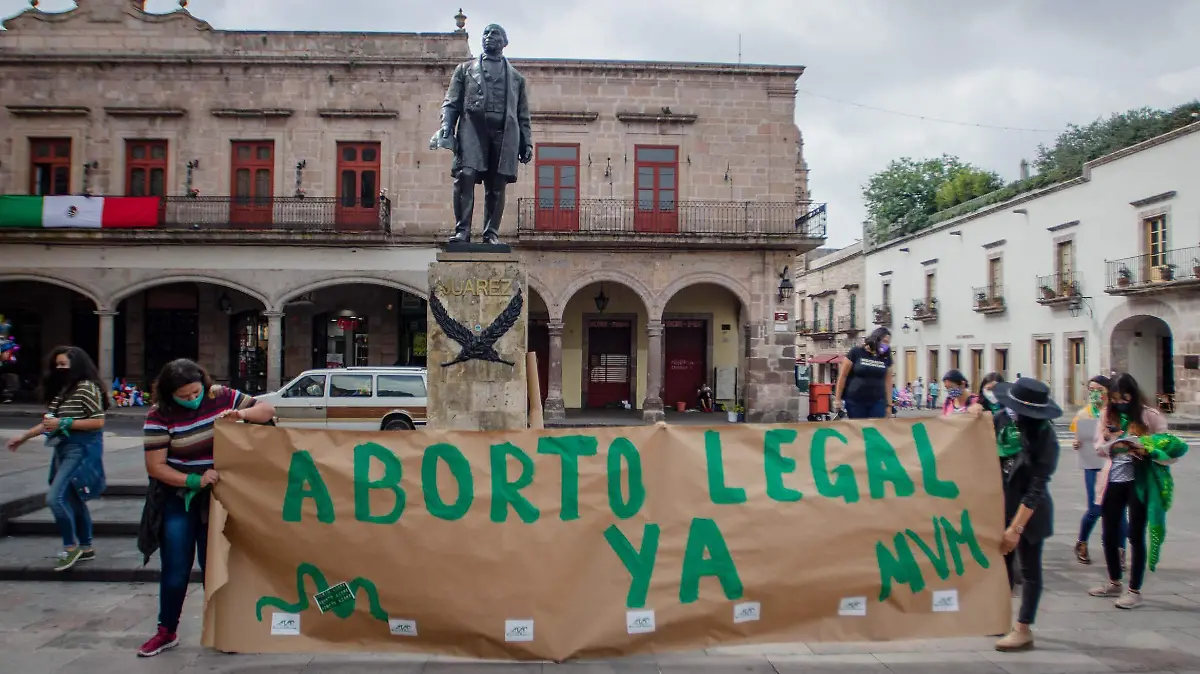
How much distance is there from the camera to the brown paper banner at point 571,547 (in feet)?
13.3

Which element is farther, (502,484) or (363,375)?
(363,375)

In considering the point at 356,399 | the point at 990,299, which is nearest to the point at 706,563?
the point at 356,399

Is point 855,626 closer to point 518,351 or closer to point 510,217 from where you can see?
point 518,351

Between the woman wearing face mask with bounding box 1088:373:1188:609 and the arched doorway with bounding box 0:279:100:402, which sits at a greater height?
the arched doorway with bounding box 0:279:100:402

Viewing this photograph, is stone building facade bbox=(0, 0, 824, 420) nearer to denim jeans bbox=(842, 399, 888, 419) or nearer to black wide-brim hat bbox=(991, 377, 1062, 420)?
denim jeans bbox=(842, 399, 888, 419)

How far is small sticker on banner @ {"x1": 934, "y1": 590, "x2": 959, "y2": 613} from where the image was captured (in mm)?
4293

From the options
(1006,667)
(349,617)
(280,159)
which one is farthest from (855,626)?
(280,159)

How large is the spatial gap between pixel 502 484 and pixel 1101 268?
25961mm

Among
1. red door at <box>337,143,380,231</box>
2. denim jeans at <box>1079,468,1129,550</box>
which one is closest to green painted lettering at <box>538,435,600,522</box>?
denim jeans at <box>1079,468,1129,550</box>

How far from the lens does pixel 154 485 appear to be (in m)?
4.33

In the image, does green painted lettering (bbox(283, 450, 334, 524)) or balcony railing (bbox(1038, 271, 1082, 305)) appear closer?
green painted lettering (bbox(283, 450, 334, 524))

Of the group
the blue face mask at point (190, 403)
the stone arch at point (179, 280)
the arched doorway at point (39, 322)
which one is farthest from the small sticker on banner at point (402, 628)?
the arched doorway at point (39, 322)

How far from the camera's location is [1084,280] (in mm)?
24969

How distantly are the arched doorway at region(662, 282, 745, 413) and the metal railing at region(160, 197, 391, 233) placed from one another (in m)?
8.98
